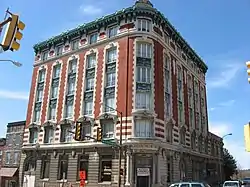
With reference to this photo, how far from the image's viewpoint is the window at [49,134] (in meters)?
44.4

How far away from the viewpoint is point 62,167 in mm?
41344

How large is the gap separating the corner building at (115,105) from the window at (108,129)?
13 centimetres

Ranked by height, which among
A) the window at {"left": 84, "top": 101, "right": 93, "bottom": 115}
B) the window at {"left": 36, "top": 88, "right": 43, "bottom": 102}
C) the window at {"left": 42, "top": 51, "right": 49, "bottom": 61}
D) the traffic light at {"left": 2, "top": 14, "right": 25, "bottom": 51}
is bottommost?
the traffic light at {"left": 2, "top": 14, "right": 25, "bottom": 51}

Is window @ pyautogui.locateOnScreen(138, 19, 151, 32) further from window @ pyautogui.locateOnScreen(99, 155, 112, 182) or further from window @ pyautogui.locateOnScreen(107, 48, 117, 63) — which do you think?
window @ pyautogui.locateOnScreen(99, 155, 112, 182)

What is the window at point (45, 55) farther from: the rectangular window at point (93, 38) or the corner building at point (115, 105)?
the rectangular window at point (93, 38)

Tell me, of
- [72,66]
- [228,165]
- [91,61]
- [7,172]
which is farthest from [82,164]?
[228,165]

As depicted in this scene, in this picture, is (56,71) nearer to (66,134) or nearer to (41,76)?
(41,76)

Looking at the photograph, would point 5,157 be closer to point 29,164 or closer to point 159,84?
point 29,164

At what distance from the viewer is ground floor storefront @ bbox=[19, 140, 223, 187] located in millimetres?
34469

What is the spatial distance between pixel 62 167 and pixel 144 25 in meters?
23.6

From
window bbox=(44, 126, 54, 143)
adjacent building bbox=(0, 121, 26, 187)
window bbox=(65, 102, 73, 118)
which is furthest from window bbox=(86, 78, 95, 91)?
adjacent building bbox=(0, 121, 26, 187)

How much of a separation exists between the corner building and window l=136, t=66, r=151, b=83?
0.45 ft

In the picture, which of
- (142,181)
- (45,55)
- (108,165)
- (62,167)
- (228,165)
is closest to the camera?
(142,181)

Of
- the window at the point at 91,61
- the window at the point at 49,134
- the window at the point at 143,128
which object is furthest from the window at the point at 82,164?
the window at the point at 91,61
